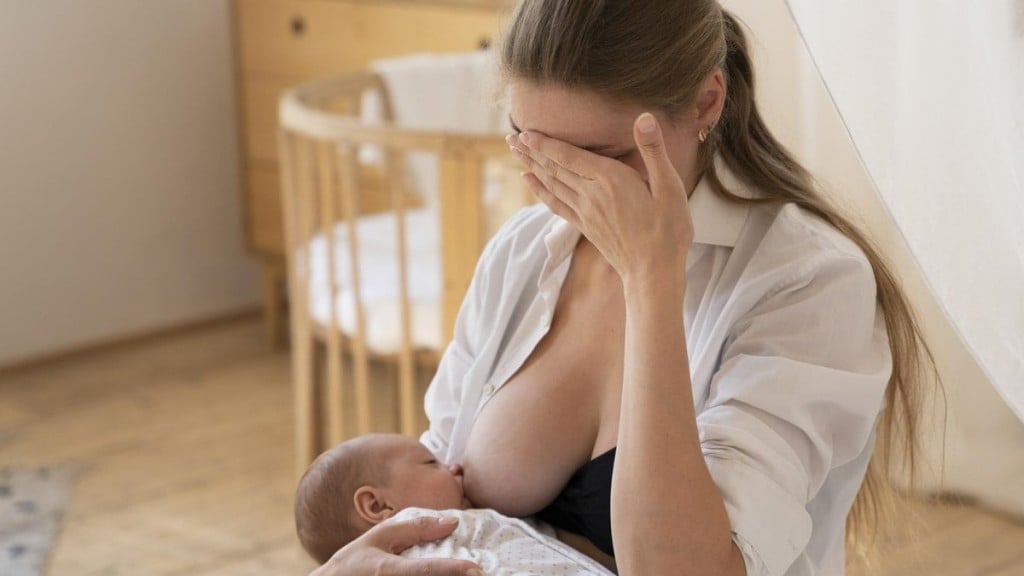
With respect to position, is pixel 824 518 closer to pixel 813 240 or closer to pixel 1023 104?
pixel 813 240

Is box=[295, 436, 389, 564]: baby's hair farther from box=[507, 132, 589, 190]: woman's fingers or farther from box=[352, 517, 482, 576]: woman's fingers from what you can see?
box=[507, 132, 589, 190]: woman's fingers

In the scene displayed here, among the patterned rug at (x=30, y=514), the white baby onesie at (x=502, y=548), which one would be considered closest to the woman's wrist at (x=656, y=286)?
the white baby onesie at (x=502, y=548)

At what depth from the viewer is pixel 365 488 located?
1.31 m

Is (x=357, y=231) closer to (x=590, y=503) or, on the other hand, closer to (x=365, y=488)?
(x=365, y=488)

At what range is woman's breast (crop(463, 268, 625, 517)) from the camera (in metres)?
1.25

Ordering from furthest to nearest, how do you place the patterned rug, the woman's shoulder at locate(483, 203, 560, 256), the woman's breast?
the patterned rug < the woman's shoulder at locate(483, 203, 560, 256) < the woman's breast

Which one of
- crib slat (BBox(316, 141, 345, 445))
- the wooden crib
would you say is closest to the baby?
the wooden crib

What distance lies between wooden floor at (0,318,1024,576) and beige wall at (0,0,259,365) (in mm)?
118

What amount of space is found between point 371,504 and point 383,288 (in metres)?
1.23

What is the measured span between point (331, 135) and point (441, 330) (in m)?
0.39

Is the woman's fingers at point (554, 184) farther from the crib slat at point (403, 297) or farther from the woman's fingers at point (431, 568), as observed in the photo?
the crib slat at point (403, 297)

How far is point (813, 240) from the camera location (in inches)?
44.9

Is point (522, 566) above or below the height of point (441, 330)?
above

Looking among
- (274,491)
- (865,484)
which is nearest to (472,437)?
(865,484)
